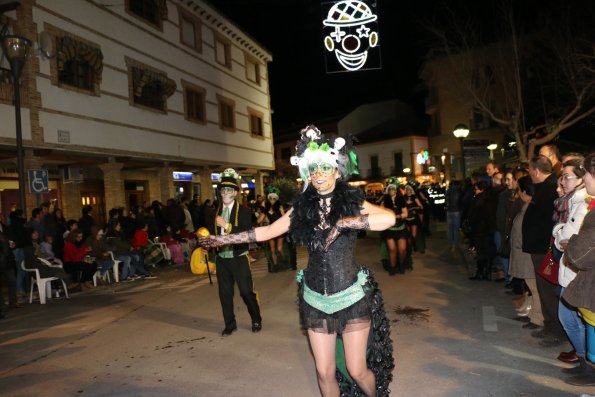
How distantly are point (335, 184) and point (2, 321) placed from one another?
7466mm

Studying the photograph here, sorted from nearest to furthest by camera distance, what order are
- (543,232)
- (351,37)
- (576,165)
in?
(576,165) < (543,232) < (351,37)

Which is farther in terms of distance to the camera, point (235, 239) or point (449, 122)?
point (449, 122)

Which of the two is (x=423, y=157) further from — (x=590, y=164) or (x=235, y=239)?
(x=235, y=239)

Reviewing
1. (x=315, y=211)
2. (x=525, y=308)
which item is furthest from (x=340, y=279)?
(x=525, y=308)

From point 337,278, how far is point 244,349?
2.86 meters

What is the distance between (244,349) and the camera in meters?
5.78

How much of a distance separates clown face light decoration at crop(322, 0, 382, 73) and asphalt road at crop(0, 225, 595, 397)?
4659 millimetres

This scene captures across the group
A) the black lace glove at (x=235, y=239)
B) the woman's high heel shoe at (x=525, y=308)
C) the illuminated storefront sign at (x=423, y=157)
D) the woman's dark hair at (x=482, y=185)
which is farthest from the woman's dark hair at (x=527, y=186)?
the illuminated storefront sign at (x=423, y=157)

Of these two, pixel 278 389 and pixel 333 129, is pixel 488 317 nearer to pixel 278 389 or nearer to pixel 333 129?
pixel 278 389

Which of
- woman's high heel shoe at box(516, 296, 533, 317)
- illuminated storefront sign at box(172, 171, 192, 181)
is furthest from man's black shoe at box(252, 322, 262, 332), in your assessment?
illuminated storefront sign at box(172, 171, 192, 181)

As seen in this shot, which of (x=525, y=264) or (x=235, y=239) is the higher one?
(x=235, y=239)

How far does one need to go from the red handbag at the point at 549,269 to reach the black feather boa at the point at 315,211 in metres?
2.81

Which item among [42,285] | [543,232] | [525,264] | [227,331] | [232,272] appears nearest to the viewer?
[543,232]

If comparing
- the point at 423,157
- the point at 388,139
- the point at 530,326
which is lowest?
the point at 530,326
